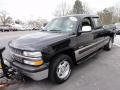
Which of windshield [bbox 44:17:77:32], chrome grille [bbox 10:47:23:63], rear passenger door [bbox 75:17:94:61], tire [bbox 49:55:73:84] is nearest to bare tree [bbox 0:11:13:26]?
windshield [bbox 44:17:77:32]

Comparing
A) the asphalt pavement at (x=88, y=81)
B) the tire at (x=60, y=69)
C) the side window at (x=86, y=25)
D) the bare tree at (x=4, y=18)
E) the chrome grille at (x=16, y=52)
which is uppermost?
the bare tree at (x=4, y=18)

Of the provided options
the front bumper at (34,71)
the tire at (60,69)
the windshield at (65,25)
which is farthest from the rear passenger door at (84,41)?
the front bumper at (34,71)

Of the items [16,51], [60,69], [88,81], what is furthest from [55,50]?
[88,81]

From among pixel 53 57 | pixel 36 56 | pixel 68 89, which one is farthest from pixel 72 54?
pixel 36 56

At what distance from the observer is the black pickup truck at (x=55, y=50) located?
3.04 meters

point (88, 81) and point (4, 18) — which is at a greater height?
point (4, 18)

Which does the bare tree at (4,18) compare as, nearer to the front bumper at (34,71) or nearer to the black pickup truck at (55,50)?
the black pickup truck at (55,50)

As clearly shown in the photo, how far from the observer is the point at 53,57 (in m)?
3.33

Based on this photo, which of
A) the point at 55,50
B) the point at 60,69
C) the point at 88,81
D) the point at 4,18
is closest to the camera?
the point at 55,50

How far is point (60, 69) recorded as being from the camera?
356 centimetres

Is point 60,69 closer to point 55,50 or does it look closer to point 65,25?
point 55,50

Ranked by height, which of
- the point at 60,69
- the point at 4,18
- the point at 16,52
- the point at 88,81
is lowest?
the point at 88,81

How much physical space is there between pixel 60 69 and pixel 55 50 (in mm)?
610

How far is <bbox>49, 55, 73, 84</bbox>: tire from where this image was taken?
330 cm
